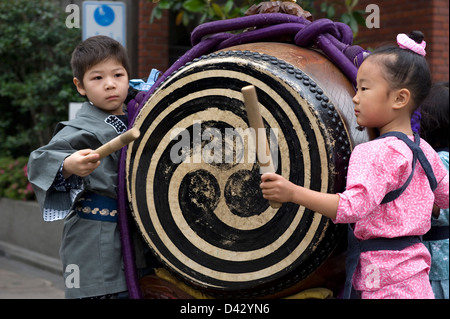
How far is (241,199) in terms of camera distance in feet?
5.24

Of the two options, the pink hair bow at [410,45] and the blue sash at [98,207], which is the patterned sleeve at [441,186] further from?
the blue sash at [98,207]

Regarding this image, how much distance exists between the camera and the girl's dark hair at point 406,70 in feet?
5.00

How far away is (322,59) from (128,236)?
2.41 ft

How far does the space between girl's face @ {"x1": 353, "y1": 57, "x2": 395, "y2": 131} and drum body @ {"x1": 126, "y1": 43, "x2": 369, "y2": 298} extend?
63 millimetres

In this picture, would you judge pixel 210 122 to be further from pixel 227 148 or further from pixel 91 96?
pixel 91 96

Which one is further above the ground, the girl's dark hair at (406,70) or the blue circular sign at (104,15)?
the blue circular sign at (104,15)

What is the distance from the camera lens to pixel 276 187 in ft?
4.65

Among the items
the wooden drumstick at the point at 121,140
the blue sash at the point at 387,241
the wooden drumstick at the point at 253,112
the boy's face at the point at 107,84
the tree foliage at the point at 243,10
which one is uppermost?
the tree foliage at the point at 243,10

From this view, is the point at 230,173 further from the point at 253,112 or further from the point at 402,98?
the point at 402,98

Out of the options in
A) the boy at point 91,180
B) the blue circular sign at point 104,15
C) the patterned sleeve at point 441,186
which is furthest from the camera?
the blue circular sign at point 104,15

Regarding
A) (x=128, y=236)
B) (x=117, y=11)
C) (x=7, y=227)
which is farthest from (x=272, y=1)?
(x=7, y=227)

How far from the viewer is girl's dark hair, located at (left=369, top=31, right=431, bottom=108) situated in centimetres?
153

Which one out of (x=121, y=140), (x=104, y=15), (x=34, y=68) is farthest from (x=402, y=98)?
(x=34, y=68)

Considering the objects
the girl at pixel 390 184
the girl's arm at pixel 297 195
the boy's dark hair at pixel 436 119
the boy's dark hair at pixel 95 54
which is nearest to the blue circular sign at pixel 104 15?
the boy's dark hair at pixel 95 54
